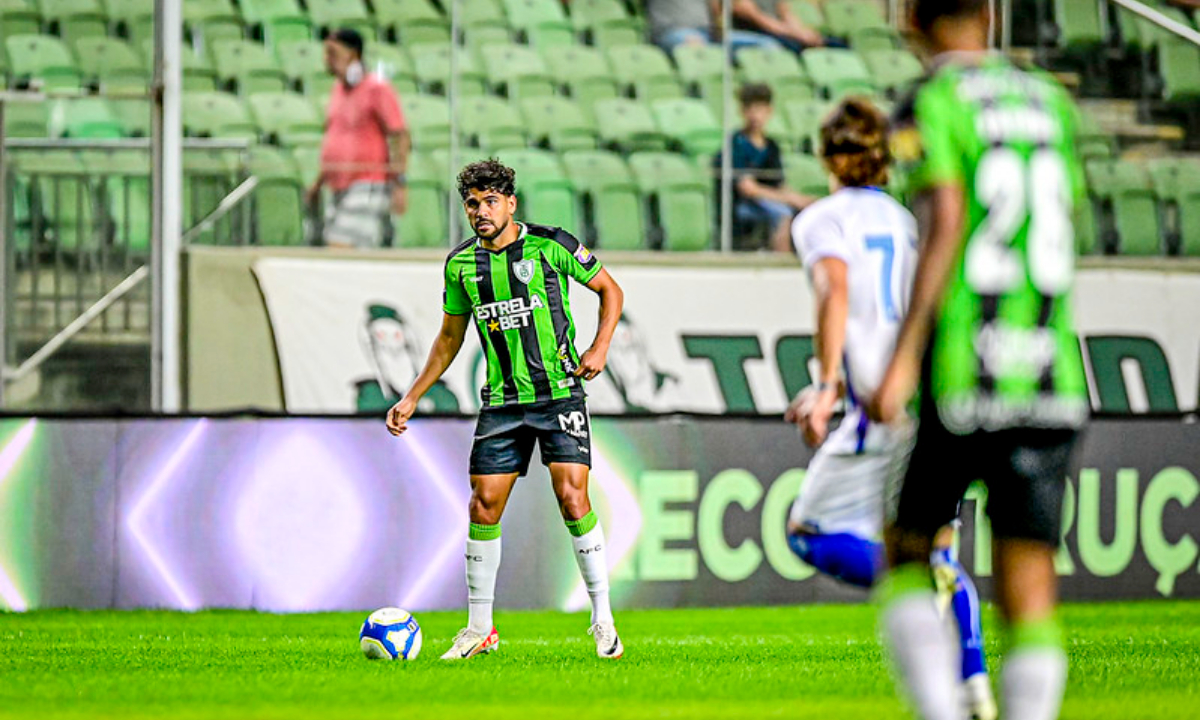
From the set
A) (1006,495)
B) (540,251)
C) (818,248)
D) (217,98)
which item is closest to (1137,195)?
(217,98)

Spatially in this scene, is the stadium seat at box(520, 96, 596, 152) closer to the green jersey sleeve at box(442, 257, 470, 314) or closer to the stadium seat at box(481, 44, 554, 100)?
the stadium seat at box(481, 44, 554, 100)

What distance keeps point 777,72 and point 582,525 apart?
787 cm

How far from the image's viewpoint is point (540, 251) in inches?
328

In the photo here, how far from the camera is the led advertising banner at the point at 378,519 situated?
11039 millimetres

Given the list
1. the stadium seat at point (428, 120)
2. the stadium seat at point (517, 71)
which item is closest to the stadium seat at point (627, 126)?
the stadium seat at point (517, 71)

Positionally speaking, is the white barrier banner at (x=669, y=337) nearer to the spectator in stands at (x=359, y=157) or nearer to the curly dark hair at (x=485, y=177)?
the spectator in stands at (x=359, y=157)

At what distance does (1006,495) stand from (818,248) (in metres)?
1.57

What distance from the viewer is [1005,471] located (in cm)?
420

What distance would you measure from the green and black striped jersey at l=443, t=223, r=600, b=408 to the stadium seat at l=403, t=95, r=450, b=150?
5977 millimetres

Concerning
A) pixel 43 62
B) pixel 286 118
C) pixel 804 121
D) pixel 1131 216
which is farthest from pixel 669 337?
pixel 43 62

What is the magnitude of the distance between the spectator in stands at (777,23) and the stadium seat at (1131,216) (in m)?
2.56

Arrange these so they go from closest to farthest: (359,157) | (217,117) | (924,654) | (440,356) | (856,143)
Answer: (924,654) → (856,143) → (440,356) → (359,157) → (217,117)

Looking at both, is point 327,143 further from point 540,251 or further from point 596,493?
point 540,251

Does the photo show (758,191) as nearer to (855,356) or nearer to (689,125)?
(689,125)
